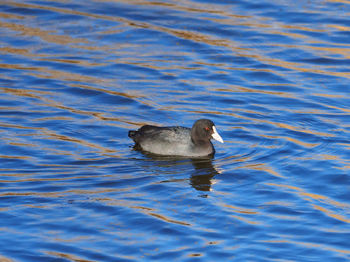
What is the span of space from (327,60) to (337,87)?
1847 millimetres

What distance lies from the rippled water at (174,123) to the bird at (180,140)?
0.72ft

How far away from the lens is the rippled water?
9.30 metres

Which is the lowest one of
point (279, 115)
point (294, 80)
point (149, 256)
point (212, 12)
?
point (149, 256)

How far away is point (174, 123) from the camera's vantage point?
13.8 metres

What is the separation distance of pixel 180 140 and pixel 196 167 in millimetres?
635

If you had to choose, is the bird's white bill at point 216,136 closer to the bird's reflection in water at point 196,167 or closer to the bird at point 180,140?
the bird at point 180,140

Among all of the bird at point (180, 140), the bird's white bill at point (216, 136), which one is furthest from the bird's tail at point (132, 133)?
the bird's white bill at point (216, 136)

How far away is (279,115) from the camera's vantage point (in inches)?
549

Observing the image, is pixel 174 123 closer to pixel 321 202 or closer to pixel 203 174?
pixel 203 174

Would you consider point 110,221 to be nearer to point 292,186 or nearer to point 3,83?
point 292,186

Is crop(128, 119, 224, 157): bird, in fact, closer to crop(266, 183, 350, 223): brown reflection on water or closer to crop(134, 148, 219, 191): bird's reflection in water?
crop(134, 148, 219, 191): bird's reflection in water

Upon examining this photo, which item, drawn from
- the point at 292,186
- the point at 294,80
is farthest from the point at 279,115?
the point at 292,186

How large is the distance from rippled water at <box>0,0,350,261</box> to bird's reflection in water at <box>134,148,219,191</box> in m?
0.03


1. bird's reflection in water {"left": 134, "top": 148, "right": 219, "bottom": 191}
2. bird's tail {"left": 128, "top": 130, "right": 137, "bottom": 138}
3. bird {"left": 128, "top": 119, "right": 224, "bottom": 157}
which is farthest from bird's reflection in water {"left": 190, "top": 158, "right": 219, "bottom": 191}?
bird's tail {"left": 128, "top": 130, "right": 137, "bottom": 138}
